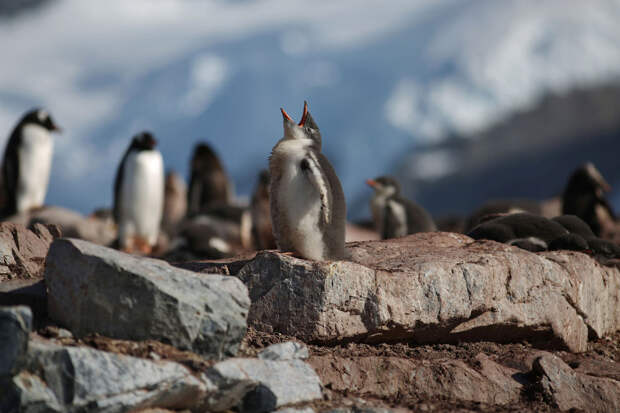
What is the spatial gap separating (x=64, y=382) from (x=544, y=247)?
15.1 ft

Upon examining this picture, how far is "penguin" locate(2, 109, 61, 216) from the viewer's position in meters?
14.8

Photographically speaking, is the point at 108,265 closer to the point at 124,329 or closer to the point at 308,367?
the point at 124,329

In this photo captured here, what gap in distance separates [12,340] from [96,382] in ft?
1.36

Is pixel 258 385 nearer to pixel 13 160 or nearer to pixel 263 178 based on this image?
pixel 263 178

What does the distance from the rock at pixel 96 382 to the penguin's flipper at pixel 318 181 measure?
184cm

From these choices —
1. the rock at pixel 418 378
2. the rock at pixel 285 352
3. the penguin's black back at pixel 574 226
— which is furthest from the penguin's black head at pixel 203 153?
the rock at pixel 285 352

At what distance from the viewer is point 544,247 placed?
21.7 feet

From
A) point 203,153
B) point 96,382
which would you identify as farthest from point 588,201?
point 203,153

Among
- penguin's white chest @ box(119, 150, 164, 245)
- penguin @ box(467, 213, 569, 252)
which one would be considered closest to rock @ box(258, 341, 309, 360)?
penguin @ box(467, 213, 569, 252)

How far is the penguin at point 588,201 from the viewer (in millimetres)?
12312

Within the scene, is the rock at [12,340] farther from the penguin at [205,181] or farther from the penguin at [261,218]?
the penguin at [205,181]

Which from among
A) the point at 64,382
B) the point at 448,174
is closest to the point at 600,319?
the point at 64,382

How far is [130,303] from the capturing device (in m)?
3.81

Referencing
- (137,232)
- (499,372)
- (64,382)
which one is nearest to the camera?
(64,382)
